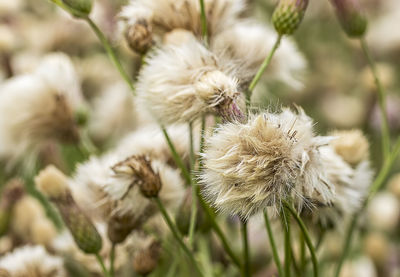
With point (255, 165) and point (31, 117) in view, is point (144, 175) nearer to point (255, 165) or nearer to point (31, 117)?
point (255, 165)

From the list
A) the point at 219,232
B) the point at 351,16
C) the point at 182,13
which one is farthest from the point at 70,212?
the point at 351,16

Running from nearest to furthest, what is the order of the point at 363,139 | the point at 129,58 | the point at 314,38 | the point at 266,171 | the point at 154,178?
the point at 266,171, the point at 154,178, the point at 363,139, the point at 129,58, the point at 314,38

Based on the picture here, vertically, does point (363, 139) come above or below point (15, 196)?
below

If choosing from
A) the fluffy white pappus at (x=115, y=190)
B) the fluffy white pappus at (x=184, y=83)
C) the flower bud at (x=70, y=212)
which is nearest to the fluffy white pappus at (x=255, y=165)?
the fluffy white pappus at (x=184, y=83)

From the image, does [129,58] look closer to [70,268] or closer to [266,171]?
[70,268]

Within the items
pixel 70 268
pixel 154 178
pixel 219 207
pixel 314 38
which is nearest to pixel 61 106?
pixel 70 268

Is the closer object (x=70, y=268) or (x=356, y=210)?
(x=356, y=210)

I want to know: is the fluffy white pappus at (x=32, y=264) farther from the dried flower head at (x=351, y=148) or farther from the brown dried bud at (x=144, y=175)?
the dried flower head at (x=351, y=148)

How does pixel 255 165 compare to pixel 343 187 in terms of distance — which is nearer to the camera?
pixel 255 165
